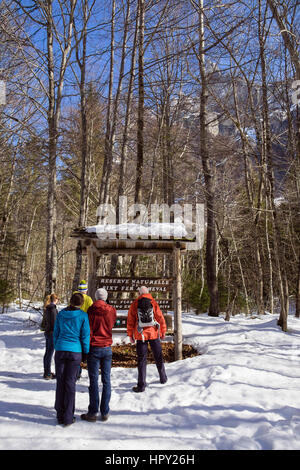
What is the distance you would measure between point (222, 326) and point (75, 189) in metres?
14.6

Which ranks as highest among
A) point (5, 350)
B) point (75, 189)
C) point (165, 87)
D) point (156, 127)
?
point (165, 87)

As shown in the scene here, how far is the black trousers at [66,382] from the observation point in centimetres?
397

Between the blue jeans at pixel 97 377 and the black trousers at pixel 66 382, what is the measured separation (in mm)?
249

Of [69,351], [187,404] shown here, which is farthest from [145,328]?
[69,351]

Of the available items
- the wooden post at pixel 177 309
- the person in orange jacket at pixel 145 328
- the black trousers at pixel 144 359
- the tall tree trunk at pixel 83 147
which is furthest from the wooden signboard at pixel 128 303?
the tall tree trunk at pixel 83 147

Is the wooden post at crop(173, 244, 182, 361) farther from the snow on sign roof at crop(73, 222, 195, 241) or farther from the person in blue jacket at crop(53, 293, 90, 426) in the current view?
the person in blue jacket at crop(53, 293, 90, 426)

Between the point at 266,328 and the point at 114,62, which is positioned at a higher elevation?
the point at 114,62

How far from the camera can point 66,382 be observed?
4.04 meters

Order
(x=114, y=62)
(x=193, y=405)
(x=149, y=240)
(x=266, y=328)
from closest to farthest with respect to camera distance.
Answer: (x=193, y=405), (x=149, y=240), (x=266, y=328), (x=114, y=62)

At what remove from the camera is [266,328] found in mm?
9008
